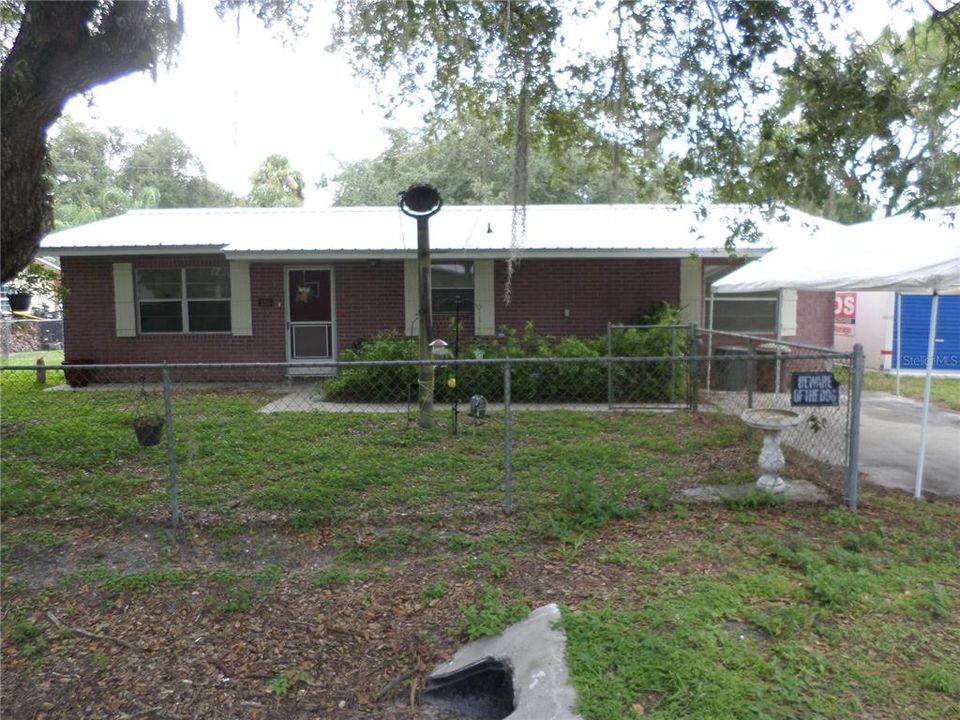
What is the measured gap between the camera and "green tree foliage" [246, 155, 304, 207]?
34531 millimetres

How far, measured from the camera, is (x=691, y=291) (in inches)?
481

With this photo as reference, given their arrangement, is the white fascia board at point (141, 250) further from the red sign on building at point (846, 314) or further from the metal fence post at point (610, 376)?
the red sign on building at point (846, 314)

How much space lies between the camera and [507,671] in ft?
10.8

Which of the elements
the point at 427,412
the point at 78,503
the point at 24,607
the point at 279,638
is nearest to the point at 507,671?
the point at 279,638

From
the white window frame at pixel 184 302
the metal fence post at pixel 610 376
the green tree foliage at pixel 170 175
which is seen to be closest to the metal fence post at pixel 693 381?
the metal fence post at pixel 610 376

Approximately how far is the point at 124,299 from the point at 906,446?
1234 cm

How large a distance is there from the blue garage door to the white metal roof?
16.7 feet

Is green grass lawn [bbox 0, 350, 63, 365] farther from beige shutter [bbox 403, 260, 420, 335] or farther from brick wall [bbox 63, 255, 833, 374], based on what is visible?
beige shutter [bbox 403, 260, 420, 335]

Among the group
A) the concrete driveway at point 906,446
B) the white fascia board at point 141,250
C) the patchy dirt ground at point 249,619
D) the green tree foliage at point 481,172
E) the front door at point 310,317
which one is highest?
the green tree foliage at point 481,172

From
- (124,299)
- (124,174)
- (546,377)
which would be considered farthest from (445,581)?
(124,174)

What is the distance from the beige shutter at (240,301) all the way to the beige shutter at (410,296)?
111 inches

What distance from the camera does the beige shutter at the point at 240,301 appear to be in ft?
40.7

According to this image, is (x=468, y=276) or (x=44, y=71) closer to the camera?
(x=44, y=71)

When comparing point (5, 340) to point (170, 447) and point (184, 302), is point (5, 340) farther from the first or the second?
point (170, 447)
